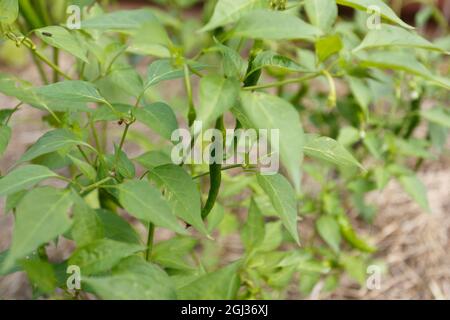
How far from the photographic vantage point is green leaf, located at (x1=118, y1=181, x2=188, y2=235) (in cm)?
65

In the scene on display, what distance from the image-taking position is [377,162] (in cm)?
186

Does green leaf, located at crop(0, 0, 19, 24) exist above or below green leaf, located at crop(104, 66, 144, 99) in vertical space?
above

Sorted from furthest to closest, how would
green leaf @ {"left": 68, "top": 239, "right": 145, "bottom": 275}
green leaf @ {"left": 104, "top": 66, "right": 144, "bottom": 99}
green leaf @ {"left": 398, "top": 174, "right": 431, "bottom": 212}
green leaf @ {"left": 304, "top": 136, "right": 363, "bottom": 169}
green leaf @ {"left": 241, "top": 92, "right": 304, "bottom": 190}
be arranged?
green leaf @ {"left": 398, "top": 174, "right": 431, "bottom": 212}
green leaf @ {"left": 104, "top": 66, "right": 144, "bottom": 99}
green leaf @ {"left": 304, "top": 136, "right": 363, "bottom": 169}
green leaf @ {"left": 68, "top": 239, "right": 145, "bottom": 275}
green leaf @ {"left": 241, "top": 92, "right": 304, "bottom": 190}

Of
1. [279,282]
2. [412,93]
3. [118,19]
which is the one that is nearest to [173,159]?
[118,19]

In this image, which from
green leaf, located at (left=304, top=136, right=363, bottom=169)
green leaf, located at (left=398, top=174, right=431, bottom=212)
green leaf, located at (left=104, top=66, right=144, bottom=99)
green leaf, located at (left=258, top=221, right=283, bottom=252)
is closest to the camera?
green leaf, located at (left=304, top=136, right=363, bottom=169)

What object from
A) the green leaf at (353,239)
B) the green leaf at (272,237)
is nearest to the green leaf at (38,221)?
the green leaf at (272,237)

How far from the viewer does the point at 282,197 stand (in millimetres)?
781

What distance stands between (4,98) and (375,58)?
84.5 inches

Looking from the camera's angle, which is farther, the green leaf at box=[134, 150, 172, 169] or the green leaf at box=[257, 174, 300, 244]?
the green leaf at box=[134, 150, 172, 169]

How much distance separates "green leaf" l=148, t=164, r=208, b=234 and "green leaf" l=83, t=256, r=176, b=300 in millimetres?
81

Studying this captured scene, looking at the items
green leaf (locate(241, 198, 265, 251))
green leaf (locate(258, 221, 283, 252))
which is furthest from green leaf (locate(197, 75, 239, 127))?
green leaf (locate(258, 221, 283, 252))

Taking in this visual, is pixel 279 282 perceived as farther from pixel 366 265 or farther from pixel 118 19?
pixel 118 19

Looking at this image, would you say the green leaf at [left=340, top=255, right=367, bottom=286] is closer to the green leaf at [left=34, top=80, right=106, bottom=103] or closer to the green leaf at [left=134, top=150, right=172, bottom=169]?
the green leaf at [left=134, top=150, right=172, bottom=169]

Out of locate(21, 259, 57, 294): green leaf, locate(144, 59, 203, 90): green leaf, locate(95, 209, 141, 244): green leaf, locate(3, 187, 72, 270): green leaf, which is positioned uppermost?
locate(144, 59, 203, 90): green leaf
